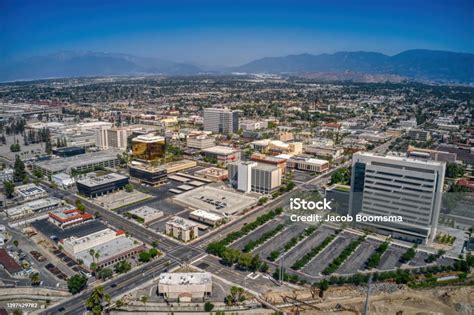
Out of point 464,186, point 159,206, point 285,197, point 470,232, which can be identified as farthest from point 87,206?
point 464,186

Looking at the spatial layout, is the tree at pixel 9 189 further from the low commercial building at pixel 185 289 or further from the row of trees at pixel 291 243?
the row of trees at pixel 291 243

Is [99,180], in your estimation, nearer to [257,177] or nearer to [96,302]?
[257,177]

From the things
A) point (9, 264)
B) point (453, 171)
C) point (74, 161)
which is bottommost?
point (9, 264)

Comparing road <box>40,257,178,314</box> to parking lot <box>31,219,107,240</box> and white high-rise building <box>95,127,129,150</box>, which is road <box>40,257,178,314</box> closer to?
parking lot <box>31,219,107,240</box>

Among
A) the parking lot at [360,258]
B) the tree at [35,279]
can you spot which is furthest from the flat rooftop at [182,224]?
the parking lot at [360,258]

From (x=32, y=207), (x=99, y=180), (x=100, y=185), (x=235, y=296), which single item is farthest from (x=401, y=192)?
(x=32, y=207)
